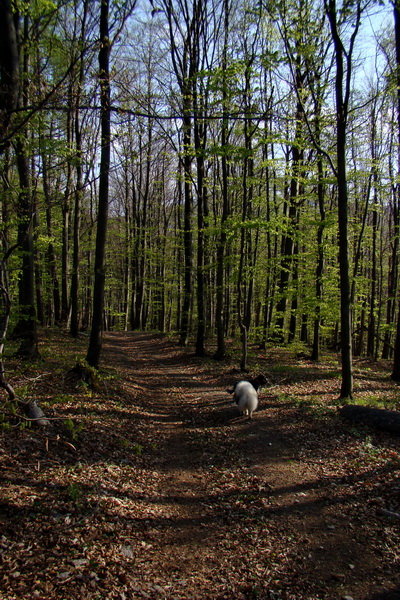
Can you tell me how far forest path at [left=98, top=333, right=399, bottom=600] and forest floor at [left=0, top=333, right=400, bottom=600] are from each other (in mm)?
17

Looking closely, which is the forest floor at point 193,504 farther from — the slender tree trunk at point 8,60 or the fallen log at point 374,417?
the slender tree trunk at point 8,60

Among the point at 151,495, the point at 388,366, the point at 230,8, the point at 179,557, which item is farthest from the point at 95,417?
the point at 230,8

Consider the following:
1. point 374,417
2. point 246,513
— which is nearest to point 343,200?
point 374,417

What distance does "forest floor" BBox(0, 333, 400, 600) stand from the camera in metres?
3.41

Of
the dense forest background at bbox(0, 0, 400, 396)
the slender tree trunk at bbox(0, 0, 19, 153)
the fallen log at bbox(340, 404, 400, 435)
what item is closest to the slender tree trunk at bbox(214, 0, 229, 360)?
the dense forest background at bbox(0, 0, 400, 396)

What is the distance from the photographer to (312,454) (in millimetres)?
6426

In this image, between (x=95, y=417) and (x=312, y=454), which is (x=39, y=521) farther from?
(x=312, y=454)

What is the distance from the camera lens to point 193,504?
494 centimetres

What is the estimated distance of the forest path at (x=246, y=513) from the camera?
3523 mm

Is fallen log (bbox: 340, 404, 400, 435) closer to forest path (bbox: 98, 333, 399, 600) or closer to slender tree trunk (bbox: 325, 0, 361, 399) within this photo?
forest path (bbox: 98, 333, 399, 600)

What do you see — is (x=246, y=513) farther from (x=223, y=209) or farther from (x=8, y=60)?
(x=223, y=209)

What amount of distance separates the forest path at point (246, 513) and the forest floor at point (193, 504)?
17 millimetres

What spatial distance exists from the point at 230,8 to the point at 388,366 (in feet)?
58.8

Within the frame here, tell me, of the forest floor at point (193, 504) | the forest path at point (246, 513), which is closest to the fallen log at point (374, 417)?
the forest floor at point (193, 504)
